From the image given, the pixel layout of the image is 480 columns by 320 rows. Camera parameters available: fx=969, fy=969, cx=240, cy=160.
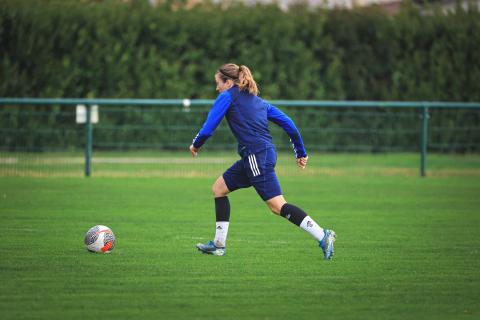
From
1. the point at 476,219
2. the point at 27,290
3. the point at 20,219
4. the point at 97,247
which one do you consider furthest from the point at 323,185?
the point at 27,290

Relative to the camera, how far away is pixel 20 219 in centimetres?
1262

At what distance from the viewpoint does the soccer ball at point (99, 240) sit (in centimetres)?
974

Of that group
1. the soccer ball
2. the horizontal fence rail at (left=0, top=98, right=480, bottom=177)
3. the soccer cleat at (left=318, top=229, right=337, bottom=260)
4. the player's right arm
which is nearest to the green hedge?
the horizontal fence rail at (left=0, top=98, right=480, bottom=177)

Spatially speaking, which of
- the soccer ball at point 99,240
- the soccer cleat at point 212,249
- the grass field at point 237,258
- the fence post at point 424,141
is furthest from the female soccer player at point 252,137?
the fence post at point 424,141

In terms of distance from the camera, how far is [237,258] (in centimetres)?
969

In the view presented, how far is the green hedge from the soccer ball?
1459cm

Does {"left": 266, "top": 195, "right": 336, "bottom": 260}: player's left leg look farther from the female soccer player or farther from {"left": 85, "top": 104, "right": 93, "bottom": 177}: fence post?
{"left": 85, "top": 104, "right": 93, "bottom": 177}: fence post

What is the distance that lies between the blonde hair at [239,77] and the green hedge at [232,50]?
15033 mm

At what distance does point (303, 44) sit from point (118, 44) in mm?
5070

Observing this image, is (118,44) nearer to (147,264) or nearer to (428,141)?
(428,141)

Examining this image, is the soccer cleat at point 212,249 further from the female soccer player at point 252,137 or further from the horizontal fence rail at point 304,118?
the horizontal fence rail at point 304,118

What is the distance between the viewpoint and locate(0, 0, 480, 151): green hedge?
24391mm

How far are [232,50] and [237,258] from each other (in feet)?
56.4

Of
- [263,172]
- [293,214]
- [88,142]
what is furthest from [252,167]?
[88,142]
